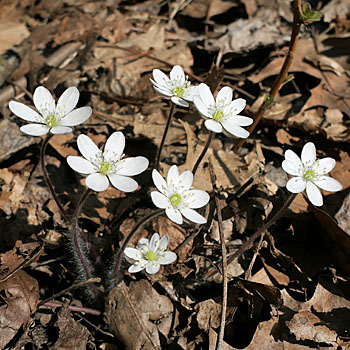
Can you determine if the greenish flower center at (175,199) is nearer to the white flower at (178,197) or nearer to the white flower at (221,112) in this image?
the white flower at (178,197)

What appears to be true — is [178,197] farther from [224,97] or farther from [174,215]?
[224,97]

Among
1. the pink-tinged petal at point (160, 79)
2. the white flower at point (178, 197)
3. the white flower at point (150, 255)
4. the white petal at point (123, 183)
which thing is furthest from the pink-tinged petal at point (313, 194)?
the pink-tinged petal at point (160, 79)

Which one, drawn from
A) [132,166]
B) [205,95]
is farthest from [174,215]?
[205,95]

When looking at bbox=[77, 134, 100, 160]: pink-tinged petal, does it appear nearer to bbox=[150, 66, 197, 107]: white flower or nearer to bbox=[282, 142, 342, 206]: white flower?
bbox=[150, 66, 197, 107]: white flower

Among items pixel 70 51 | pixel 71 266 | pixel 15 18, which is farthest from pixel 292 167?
pixel 15 18

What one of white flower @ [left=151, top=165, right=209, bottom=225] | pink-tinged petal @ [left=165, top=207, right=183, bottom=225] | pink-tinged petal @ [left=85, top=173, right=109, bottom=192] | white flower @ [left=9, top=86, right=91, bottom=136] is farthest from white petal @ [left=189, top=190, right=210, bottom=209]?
white flower @ [left=9, top=86, right=91, bottom=136]

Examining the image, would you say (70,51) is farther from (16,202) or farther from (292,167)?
(292,167)
